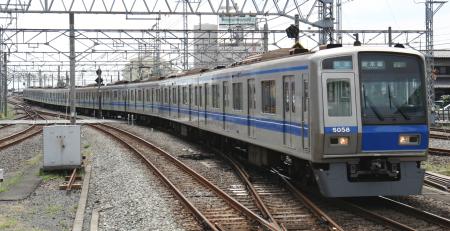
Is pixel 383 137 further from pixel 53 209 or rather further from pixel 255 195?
pixel 53 209

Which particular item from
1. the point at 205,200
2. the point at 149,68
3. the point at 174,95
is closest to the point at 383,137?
the point at 205,200

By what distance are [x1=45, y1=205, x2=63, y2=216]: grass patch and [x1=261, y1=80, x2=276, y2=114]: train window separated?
4.49m

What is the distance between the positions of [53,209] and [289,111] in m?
4.48

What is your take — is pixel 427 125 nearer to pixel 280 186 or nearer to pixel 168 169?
pixel 280 186

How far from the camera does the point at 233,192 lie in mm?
12125

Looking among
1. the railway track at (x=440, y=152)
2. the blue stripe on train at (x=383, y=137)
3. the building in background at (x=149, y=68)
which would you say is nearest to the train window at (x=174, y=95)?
the building in background at (x=149, y=68)

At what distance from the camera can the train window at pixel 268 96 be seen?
12.5 meters

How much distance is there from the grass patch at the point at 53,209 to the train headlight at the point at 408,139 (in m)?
5.74

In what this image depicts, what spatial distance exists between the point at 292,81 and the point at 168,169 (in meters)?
5.71

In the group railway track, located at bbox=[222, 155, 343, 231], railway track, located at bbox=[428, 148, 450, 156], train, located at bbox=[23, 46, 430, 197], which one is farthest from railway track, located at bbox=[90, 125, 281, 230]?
railway track, located at bbox=[428, 148, 450, 156]

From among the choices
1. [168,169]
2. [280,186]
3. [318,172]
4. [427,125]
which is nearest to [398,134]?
[427,125]

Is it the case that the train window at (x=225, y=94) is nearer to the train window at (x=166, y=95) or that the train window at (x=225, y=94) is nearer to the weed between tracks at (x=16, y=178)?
the weed between tracks at (x=16, y=178)

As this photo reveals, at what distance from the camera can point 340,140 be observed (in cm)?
998

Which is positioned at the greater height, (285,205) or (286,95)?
(286,95)
